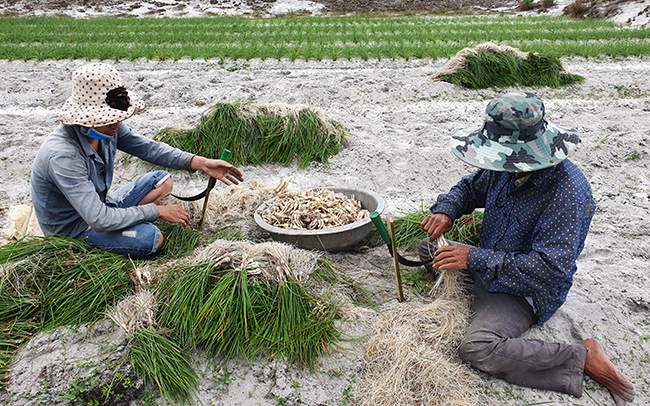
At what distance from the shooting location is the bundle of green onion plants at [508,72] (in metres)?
6.36

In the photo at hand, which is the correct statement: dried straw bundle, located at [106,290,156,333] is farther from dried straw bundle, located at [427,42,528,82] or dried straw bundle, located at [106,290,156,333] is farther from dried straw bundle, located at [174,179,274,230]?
dried straw bundle, located at [427,42,528,82]

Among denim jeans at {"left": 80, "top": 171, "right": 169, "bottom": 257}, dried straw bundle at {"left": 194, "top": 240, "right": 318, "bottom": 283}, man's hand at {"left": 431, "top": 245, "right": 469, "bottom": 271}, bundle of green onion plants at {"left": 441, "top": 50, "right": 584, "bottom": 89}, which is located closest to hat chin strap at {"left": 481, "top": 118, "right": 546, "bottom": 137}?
man's hand at {"left": 431, "top": 245, "right": 469, "bottom": 271}

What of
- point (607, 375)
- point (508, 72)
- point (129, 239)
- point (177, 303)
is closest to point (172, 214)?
point (129, 239)

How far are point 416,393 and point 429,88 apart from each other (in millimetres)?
4952

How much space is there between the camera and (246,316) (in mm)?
2332

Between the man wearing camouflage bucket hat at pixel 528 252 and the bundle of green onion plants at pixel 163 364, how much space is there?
1392mm

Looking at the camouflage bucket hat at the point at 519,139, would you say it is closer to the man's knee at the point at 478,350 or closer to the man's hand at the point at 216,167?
the man's knee at the point at 478,350

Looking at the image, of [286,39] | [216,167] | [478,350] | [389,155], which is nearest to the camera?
[478,350]

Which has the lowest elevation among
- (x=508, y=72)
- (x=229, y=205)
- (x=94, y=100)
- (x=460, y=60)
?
(x=229, y=205)

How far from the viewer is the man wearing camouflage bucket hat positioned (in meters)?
2.02

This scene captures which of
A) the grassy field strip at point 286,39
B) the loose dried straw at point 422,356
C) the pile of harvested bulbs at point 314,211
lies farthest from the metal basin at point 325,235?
the grassy field strip at point 286,39

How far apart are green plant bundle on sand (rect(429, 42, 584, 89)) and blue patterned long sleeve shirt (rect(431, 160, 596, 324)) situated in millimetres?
4418

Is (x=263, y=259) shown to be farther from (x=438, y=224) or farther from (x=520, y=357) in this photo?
(x=520, y=357)

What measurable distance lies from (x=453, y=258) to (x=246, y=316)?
3.72 feet
